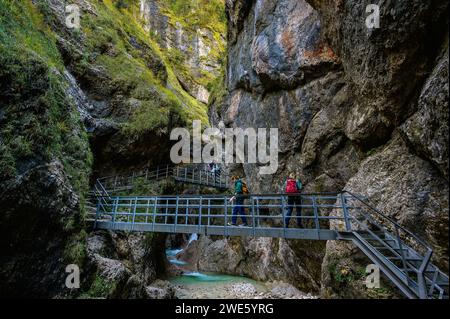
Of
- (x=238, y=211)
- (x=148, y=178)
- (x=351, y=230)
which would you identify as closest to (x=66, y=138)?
(x=238, y=211)

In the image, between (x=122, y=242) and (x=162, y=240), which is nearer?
(x=122, y=242)

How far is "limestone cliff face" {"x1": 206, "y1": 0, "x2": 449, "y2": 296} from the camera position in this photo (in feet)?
16.6

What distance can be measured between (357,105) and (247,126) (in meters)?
8.31

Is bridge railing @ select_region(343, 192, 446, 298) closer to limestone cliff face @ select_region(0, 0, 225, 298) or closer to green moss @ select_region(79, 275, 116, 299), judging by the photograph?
green moss @ select_region(79, 275, 116, 299)

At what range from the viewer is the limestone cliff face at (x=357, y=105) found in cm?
507

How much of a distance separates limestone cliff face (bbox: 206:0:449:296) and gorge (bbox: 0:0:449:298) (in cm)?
4

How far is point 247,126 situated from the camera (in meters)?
16.3

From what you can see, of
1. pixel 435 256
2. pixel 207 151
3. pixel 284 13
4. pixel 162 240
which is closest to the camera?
pixel 435 256

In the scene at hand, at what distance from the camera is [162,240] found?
16.9 m

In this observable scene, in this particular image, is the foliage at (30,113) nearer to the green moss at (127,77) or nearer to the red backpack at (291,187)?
the green moss at (127,77)

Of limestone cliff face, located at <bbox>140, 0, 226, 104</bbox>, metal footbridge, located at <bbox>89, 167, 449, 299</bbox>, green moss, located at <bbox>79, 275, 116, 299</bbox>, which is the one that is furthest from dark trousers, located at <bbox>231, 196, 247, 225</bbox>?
limestone cliff face, located at <bbox>140, 0, 226, 104</bbox>
